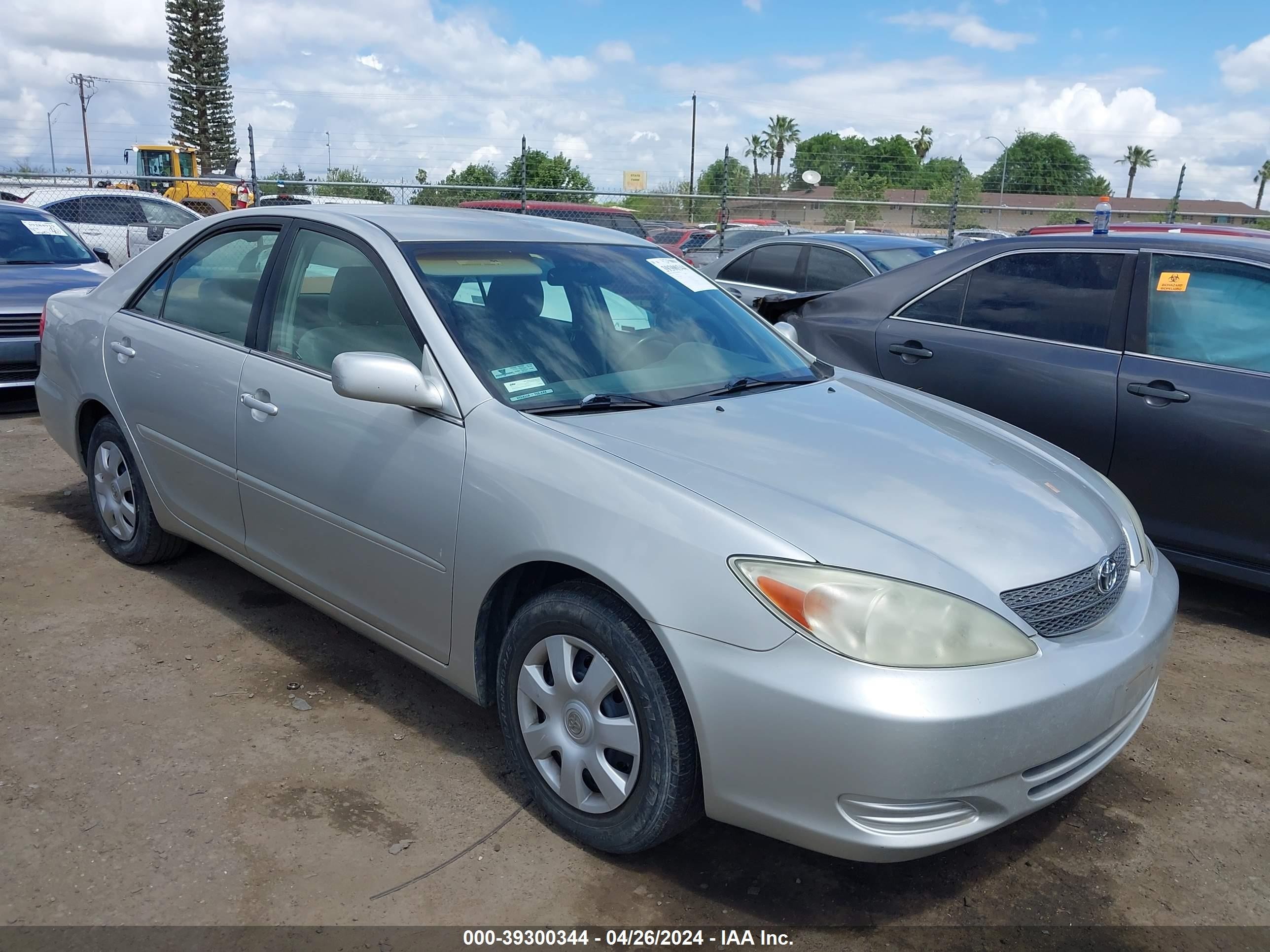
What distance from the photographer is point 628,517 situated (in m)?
2.44

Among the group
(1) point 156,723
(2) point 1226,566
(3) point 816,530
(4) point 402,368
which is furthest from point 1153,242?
(1) point 156,723

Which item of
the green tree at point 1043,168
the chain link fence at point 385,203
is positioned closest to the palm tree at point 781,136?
the green tree at point 1043,168

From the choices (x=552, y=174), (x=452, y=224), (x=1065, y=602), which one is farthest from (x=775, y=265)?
(x=552, y=174)

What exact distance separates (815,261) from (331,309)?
20.2 feet

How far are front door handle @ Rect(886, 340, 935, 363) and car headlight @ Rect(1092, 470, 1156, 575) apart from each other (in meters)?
1.78

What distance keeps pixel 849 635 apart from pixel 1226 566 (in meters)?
2.68

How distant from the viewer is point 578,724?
2.57 meters

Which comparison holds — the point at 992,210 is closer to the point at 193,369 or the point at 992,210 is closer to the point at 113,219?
the point at 113,219

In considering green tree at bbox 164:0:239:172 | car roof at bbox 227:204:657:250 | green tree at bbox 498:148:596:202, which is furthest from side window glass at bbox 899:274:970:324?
green tree at bbox 164:0:239:172

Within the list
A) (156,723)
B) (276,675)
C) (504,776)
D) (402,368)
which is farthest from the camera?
(276,675)

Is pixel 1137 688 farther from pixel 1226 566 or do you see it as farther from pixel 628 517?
pixel 1226 566

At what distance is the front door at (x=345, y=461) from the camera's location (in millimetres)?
2908

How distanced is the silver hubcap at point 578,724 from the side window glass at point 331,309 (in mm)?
1017

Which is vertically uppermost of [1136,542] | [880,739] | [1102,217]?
[1102,217]
